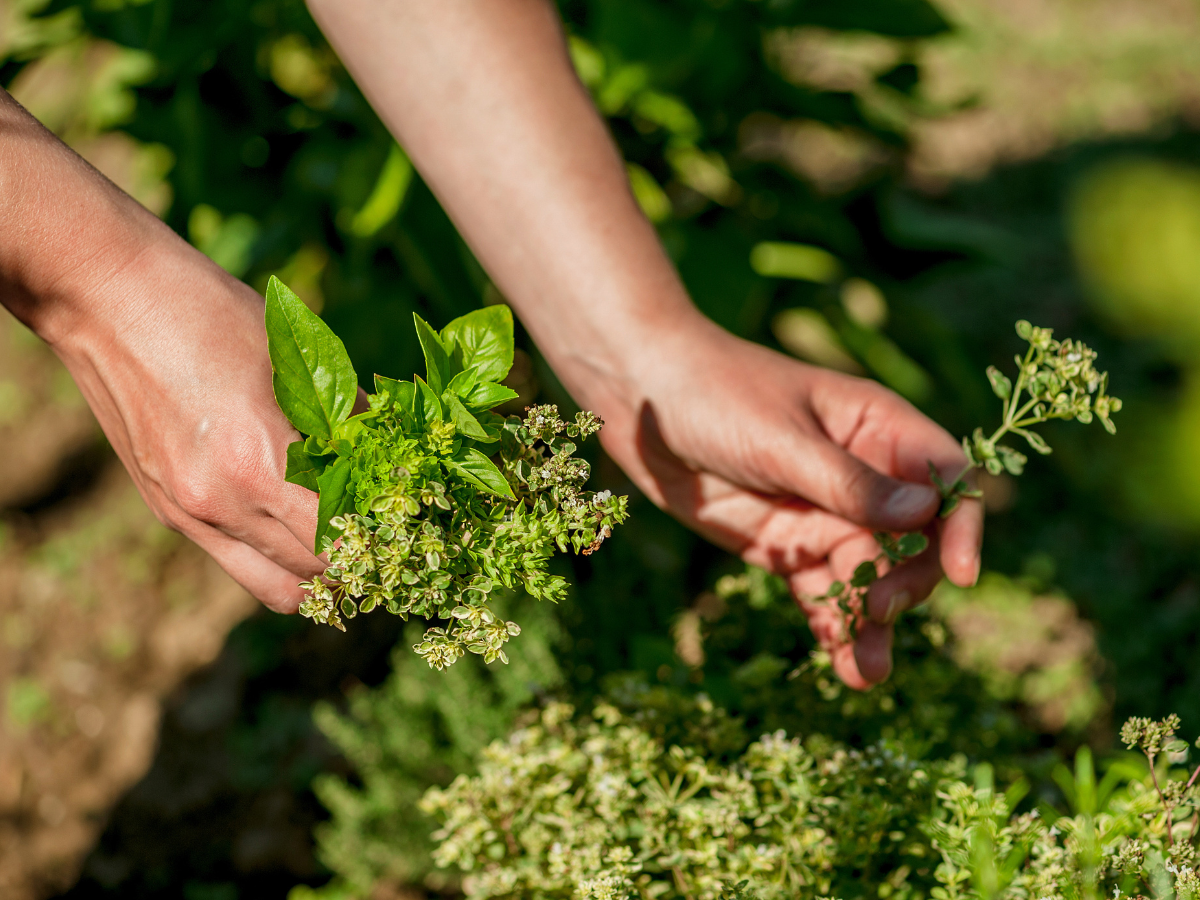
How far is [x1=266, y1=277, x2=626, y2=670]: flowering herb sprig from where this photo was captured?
70 cm

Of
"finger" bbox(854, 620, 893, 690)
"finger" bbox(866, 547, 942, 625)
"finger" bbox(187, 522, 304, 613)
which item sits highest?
"finger" bbox(187, 522, 304, 613)

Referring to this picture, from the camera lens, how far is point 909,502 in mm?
1128

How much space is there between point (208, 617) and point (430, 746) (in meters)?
1.33

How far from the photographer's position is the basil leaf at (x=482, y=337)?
80 cm

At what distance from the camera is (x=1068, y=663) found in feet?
6.87

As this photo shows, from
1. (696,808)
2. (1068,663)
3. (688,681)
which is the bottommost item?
(1068,663)

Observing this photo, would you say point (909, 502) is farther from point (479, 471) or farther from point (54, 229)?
point (54, 229)

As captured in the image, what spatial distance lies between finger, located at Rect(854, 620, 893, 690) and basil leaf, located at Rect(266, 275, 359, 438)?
2.57ft

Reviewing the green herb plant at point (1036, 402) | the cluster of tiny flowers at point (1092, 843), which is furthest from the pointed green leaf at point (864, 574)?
the cluster of tiny flowers at point (1092, 843)

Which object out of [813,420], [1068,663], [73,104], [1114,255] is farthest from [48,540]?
[1114,255]

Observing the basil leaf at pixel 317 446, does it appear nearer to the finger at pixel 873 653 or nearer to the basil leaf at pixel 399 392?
the basil leaf at pixel 399 392

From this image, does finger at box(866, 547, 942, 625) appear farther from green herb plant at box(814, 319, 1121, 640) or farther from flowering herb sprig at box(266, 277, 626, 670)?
flowering herb sprig at box(266, 277, 626, 670)

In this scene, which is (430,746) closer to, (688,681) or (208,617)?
(688,681)

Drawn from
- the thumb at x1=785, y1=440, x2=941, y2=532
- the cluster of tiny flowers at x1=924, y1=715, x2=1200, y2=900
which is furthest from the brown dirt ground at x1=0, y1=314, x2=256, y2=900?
the cluster of tiny flowers at x1=924, y1=715, x2=1200, y2=900
